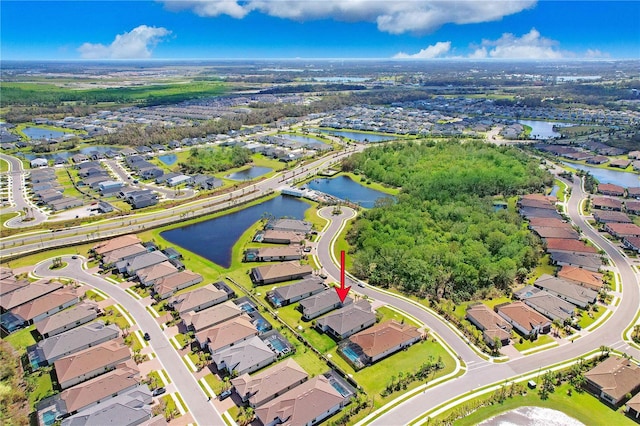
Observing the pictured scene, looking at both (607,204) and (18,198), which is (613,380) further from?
(18,198)

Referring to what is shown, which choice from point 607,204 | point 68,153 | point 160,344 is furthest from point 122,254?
point 68,153

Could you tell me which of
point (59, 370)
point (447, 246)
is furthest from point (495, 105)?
point (59, 370)

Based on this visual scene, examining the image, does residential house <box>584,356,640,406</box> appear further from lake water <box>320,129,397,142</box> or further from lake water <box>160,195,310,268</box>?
lake water <box>320,129,397,142</box>

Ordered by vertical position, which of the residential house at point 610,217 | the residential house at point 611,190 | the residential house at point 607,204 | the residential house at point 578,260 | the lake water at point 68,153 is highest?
the lake water at point 68,153

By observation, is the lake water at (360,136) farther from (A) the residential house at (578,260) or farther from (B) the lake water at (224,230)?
(A) the residential house at (578,260)

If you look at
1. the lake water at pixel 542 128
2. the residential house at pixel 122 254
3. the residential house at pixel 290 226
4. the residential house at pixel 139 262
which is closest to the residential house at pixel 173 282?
the residential house at pixel 139 262

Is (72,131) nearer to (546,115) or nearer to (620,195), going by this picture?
(620,195)
